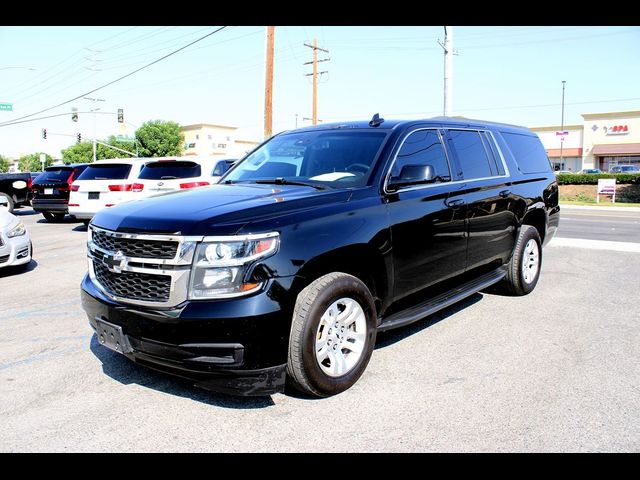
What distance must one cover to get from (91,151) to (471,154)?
304 ft

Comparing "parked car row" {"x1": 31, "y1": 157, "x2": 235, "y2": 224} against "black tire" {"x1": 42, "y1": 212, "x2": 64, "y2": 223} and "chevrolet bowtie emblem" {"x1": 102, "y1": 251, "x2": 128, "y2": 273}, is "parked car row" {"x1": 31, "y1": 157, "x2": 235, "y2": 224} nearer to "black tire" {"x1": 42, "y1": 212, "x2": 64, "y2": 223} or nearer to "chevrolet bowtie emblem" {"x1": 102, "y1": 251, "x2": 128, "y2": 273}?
"black tire" {"x1": 42, "y1": 212, "x2": 64, "y2": 223}

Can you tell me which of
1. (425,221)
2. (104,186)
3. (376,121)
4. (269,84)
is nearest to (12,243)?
(104,186)

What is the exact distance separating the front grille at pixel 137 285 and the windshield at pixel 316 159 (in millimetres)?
1531

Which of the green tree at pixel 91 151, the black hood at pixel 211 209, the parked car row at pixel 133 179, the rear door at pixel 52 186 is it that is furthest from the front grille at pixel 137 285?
the green tree at pixel 91 151

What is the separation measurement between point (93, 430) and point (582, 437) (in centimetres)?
286

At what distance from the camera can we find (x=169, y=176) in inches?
479

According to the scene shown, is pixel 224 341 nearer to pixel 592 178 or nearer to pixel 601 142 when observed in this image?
pixel 592 178

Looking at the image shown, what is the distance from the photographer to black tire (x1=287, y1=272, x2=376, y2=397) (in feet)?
10.8

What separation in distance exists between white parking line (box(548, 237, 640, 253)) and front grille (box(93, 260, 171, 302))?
919 centimetres

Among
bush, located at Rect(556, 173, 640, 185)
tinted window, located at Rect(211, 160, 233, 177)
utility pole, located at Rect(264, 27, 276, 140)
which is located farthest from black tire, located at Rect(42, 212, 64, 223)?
bush, located at Rect(556, 173, 640, 185)

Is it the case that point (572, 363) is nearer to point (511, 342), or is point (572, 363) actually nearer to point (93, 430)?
point (511, 342)

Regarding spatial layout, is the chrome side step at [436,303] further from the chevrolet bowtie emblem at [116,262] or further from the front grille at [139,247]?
the chevrolet bowtie emblem at [116,262]
